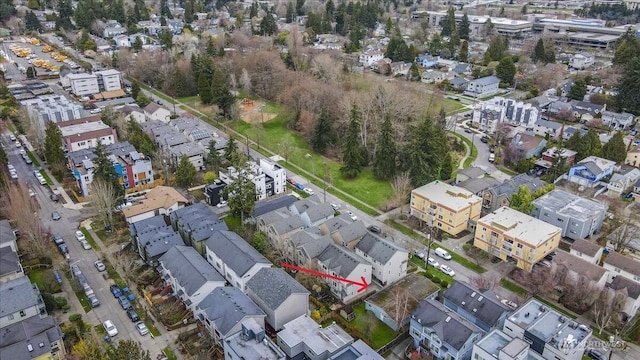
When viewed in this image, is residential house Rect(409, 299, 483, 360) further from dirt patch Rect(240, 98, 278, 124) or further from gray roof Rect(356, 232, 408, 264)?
dirt patch Rect(240, 98, 278, 124)

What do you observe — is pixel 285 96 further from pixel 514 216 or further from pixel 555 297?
pixel 555 297

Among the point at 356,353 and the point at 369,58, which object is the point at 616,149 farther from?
the point at 369,58

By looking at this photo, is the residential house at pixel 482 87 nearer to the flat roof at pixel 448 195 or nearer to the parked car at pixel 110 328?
the flat roof at pixel 448 195

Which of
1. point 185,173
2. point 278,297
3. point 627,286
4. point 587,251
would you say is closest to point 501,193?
point 587,251

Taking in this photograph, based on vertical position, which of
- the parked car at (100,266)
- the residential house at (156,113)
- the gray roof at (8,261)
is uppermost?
the residential house at (156,113)

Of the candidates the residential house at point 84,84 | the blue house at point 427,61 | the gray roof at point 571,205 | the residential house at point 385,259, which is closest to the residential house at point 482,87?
the blue house at point 427,61

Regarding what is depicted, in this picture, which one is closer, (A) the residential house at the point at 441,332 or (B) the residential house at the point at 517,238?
(A) the residential house at the point at 441,332

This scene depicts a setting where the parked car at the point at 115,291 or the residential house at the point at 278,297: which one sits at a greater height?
the residential house at the point at 278,297
